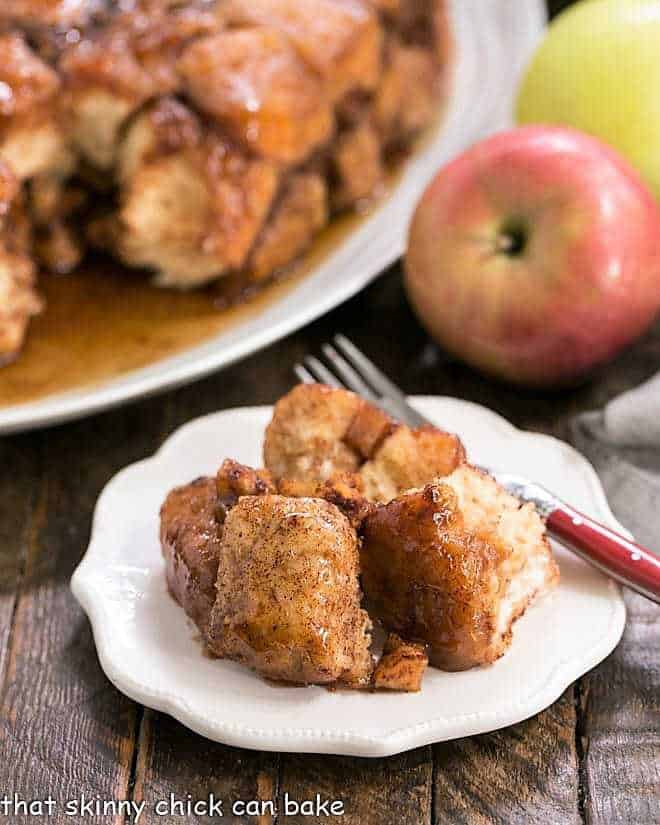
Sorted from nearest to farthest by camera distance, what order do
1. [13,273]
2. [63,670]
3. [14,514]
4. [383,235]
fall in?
[63,670] < [14,514] < [13,273] < [383,235]

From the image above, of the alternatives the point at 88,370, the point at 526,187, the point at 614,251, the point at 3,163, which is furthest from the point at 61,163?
the point at 614,251

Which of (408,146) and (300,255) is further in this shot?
(408,146)

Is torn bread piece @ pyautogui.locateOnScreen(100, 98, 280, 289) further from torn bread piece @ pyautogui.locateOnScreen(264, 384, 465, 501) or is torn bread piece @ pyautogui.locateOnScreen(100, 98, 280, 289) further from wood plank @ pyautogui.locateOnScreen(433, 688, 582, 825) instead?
wood plank @ pyautogui.locateOnScreen(433, 688, 582, 825)

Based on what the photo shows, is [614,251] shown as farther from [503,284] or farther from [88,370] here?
[88,370]

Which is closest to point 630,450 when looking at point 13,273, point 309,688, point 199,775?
point 309,688

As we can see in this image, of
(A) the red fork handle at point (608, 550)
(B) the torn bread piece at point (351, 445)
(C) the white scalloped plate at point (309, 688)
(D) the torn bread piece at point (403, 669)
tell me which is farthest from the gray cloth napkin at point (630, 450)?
(D) the torn bread piece at point (403, 669)

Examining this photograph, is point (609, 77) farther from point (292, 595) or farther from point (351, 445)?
point (292, 595)
